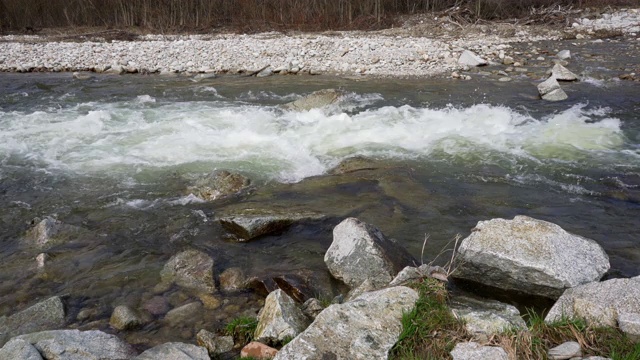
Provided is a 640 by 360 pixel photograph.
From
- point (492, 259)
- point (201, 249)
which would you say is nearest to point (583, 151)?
point (492, 259)

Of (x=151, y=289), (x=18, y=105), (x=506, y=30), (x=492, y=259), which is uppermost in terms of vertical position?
(x=506, y=30)

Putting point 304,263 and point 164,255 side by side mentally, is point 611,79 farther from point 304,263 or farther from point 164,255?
point 164,255

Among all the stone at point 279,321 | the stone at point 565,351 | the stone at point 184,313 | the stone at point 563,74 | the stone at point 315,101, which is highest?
the stone at point 563,74

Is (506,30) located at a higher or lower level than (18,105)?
higher

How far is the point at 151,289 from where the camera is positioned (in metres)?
5.12

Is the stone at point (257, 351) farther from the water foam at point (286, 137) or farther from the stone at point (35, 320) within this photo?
the water foam at point (286, 137)

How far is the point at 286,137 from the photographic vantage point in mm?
9320

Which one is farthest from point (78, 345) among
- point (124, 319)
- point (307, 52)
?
point (307, 52)

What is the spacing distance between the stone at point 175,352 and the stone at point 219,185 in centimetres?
330

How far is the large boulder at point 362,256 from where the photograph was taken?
487 centimetres

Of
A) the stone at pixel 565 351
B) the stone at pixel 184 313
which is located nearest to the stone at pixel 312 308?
the stone at pixel 184 313

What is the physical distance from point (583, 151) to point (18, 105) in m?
11.8

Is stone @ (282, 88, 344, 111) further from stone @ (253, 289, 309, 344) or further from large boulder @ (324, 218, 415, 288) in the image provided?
stone @ (253, 289, 309, 344)

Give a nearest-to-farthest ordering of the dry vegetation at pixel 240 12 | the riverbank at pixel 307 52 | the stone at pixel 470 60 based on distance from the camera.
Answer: the stone at pixel 470 60, the riverbank at pixel 307 52, the dry vegetation at pixel 240 12
